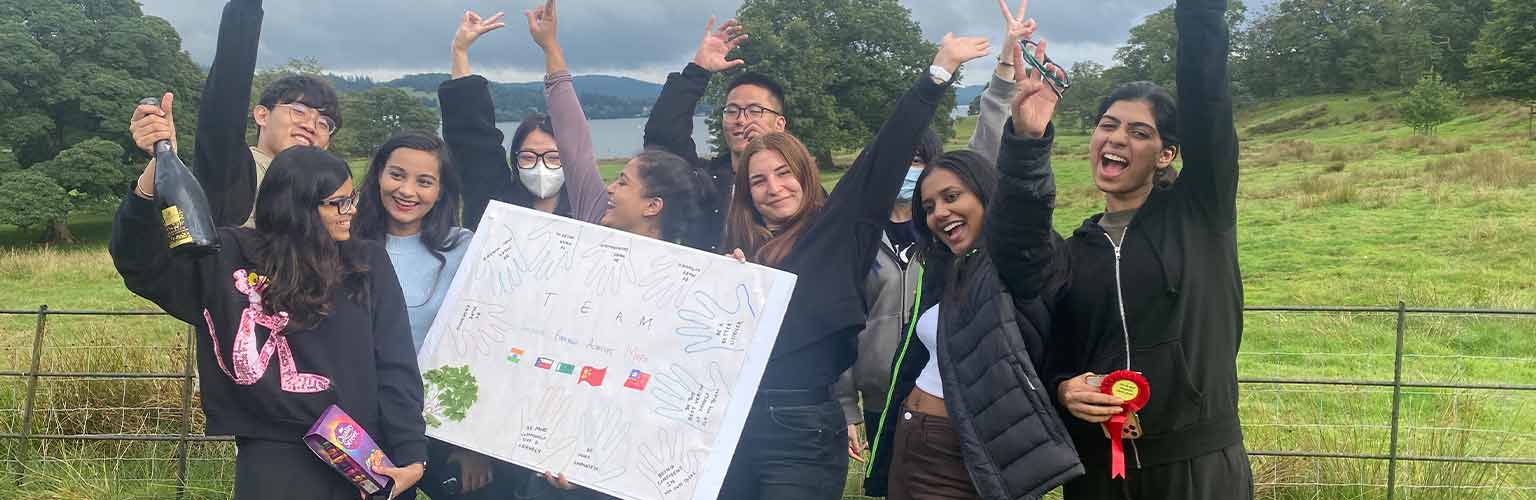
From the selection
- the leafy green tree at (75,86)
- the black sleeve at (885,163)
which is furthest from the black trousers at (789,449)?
the leafy green tree at (75,86)

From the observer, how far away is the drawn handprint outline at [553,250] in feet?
11.9

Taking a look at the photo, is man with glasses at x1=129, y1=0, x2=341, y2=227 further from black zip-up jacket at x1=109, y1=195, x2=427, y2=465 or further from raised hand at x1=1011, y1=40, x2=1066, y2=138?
raised hand at x1=1011, y1=40, x2=1066, y2=138

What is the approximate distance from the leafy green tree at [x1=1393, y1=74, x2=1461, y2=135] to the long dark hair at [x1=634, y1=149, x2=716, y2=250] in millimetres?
46113

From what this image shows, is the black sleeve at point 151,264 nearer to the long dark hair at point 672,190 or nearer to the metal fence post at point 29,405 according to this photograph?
the long dark hair at point 672,190

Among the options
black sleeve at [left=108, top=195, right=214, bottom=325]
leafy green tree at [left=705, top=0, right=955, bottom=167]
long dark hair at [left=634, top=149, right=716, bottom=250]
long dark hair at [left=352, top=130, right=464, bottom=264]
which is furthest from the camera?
leafy green tree at [left=705, top=0, right=955, bottom=167]

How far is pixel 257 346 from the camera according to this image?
3002 millimetres

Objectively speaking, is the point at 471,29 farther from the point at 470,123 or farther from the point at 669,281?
the point at 669,281

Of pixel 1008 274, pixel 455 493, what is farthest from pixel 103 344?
pixel 1008 274

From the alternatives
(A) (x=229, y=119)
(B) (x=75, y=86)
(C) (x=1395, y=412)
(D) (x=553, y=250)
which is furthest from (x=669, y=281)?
(B) (x=75, y=86)

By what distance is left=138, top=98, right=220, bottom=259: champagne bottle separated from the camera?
8.74ft

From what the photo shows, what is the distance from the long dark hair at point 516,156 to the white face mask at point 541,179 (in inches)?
1.3

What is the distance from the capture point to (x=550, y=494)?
3.70 metres

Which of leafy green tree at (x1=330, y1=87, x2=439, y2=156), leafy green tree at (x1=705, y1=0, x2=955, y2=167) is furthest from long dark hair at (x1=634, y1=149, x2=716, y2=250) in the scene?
leafy green tree at (x1=330, y1=87, x2=439, y2=156)

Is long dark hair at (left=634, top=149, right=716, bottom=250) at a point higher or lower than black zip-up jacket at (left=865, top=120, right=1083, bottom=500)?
higher
